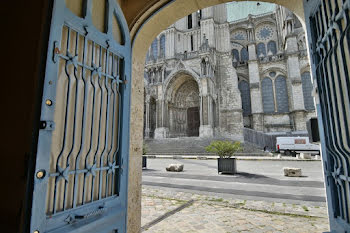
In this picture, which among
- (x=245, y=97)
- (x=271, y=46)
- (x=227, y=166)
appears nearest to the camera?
(x=227, y=166)

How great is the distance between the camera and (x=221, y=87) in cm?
2373

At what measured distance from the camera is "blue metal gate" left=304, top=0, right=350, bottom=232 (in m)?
1.34

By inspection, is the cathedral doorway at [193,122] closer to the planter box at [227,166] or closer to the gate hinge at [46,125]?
the planter box at [227,166]

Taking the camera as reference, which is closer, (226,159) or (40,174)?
(40,174)

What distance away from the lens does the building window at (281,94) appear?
23008 mm

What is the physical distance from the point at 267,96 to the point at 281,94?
1551 mm

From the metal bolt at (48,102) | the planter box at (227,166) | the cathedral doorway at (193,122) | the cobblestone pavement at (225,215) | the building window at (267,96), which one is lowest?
the cobblestone pavement at (225,215)

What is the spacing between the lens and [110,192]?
182 cm

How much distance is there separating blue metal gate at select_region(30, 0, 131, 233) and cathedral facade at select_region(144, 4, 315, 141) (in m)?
18.7

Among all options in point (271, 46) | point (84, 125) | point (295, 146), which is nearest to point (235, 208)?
point (84, 125)

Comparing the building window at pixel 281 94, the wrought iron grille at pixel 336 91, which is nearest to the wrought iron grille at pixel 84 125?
the wrought iron grille at pixel 336 91

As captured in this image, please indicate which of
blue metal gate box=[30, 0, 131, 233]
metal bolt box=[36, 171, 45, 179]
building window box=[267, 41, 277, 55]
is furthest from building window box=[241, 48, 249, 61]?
metal bolt box=[36, 171, 45, 179]

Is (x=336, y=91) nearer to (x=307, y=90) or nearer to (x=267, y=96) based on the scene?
(x=267, y=96)

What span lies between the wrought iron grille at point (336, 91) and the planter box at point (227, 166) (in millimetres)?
6243
